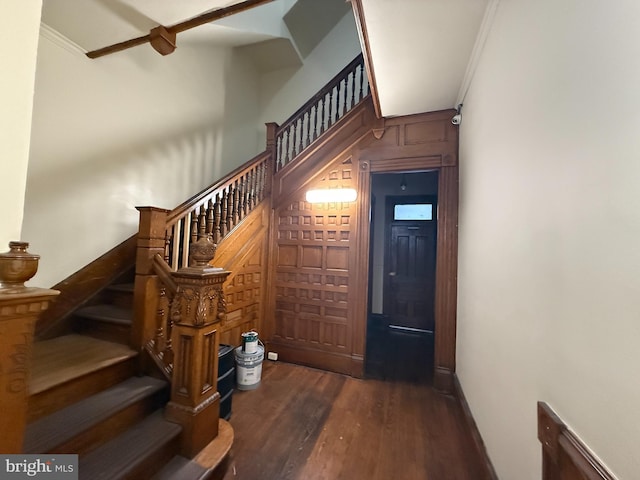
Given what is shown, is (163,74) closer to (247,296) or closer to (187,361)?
(247,296)

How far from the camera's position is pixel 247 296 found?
2984 millimetres

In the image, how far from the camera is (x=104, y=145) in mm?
2418

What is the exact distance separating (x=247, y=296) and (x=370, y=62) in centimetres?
254

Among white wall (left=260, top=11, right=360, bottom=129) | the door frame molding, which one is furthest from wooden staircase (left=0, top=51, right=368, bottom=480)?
white wall (left=260, top=11, right=360, bottom=129)

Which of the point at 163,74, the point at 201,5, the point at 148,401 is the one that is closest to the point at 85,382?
the point at 148,401

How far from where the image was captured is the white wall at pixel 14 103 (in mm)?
769

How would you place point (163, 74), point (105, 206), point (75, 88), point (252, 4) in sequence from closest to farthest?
point (252, 4), point (75, 88), point (105, 206), point (163, 74)

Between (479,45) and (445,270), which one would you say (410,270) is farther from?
(479,45)

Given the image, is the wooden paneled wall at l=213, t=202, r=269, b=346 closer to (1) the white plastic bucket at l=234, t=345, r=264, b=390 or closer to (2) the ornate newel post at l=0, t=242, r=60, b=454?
(1) the white plastic bucket at l=234, t=345, r=264, b=390

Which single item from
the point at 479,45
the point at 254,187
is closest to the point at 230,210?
the point at 254,187

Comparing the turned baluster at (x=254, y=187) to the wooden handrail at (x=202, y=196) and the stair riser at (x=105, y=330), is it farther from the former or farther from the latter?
the stair riser at (x=105, y=330)

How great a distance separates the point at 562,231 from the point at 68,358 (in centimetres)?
271

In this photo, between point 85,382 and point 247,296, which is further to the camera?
point 247,296

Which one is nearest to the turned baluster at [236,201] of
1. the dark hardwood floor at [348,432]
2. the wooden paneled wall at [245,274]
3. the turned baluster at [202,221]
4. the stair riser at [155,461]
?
the wooden paneled wall at [245,274]
